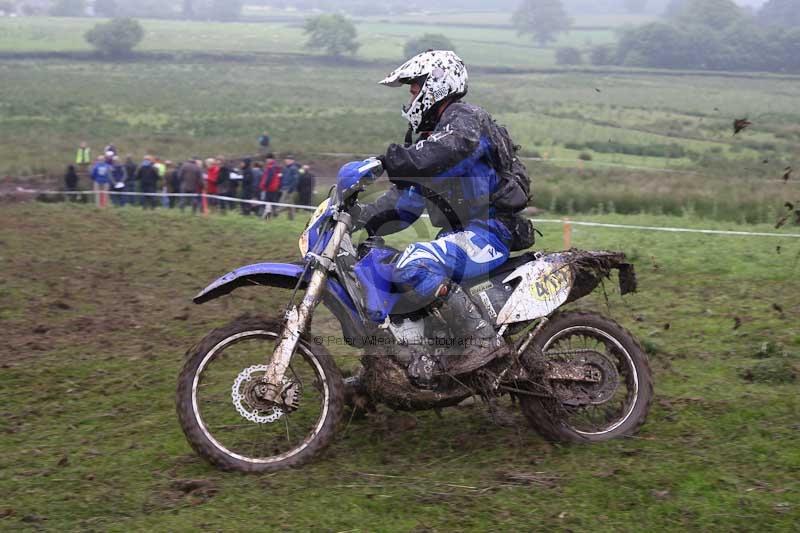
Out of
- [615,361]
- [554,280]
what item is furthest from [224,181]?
[615,361]

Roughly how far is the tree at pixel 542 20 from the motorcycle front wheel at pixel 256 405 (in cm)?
13114

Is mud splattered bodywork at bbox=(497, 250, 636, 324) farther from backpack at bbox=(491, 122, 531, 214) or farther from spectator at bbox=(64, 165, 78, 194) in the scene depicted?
spectator at bbox=(64, 165, 78, 194)

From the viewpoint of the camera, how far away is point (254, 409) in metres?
5.32

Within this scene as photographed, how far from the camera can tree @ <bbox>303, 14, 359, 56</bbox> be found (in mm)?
105812

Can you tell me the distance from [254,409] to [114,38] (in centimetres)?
Answer: 9709

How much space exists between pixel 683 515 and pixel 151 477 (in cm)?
285

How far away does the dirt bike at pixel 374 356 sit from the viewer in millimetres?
5285

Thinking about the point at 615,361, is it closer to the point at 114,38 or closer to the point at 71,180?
the point at 71,180

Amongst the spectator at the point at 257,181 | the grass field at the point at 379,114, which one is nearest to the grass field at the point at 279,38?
the grass field at the point at 379,114

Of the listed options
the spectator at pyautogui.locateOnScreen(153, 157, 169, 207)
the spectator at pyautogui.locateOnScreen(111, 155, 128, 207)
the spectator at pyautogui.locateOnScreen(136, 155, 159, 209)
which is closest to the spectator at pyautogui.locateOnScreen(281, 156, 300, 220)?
the spectator at pyautogui.locateOnScreen(153, 157, 169, 207)

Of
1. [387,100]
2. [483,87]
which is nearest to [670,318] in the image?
[387,100]

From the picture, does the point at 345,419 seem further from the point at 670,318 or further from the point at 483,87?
the point at 483,87

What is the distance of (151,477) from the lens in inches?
205

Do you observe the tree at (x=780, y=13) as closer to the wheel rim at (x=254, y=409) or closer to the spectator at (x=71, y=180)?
the spectator at (x=71, y=180)
